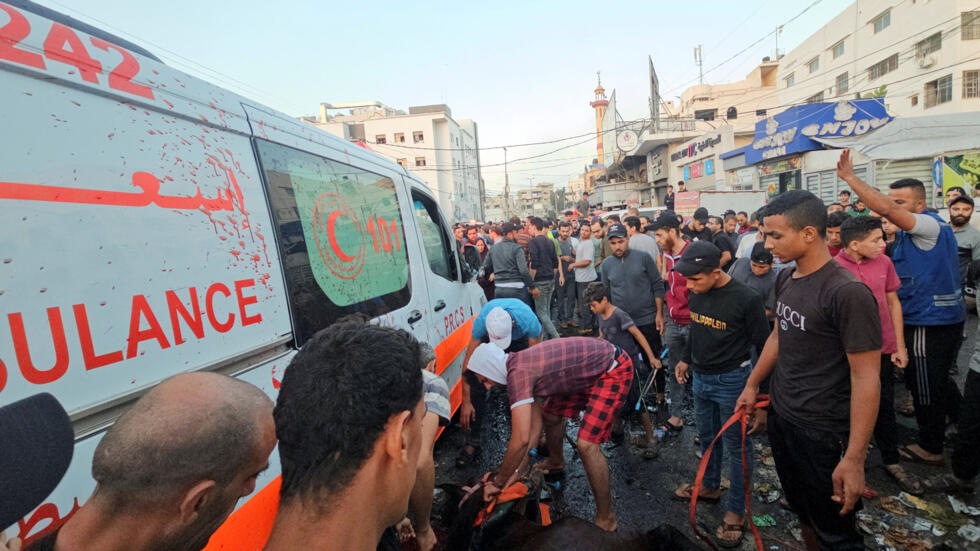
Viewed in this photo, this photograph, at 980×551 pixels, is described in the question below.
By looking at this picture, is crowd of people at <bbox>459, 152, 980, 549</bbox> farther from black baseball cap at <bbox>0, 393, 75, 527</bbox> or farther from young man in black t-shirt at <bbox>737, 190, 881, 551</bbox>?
black baseball cap at <bbox>0, 393, 75, 527</bbox>

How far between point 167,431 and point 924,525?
3608 millimetres

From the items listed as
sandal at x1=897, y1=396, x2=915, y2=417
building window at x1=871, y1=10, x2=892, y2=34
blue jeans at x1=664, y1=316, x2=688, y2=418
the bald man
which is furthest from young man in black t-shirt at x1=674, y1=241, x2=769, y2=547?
building window at x1=871, y1=10, x2=892, y2=34

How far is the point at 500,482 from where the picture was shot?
2.10 m

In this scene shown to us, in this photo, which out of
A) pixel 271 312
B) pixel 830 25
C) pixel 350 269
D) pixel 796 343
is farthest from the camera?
pixel 830 25

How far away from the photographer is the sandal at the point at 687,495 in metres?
2.90

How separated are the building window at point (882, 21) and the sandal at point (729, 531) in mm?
29416

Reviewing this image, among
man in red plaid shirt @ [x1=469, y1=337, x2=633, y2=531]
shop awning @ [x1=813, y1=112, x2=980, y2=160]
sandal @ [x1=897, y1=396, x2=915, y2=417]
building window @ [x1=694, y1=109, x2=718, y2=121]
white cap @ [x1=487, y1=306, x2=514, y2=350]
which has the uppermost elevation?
building window @ [x1=694, y1=109, x2=718, y2=121]

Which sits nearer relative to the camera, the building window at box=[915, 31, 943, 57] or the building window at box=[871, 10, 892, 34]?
the building window at box=[915, 31, 943, 57]

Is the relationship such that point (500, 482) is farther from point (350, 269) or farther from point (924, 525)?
point (924, 525)

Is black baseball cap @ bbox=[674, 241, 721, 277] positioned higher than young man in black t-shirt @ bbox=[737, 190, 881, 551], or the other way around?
black baseball cap @ bbox=[674, 241, 721, 277]

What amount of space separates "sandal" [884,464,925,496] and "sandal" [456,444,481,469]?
2.82 m

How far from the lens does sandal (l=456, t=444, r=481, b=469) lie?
3.52 metres

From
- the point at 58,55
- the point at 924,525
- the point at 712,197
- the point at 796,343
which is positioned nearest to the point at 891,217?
the point at 796,343

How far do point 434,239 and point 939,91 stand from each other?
2627 cm
